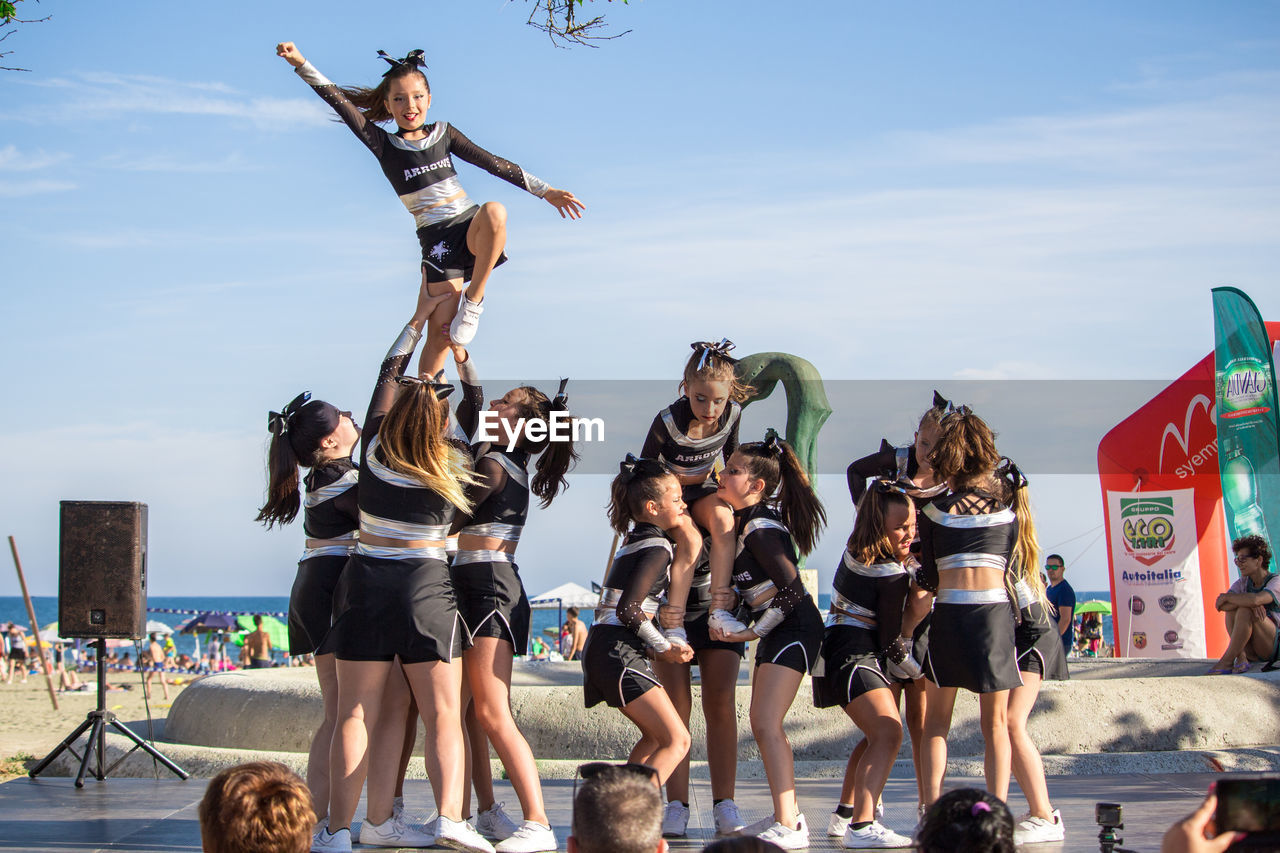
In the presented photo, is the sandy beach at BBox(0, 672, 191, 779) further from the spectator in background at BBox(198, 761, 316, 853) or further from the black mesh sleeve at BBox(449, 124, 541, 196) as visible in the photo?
the spectator in background at BBox(198, 761, 316, 853)

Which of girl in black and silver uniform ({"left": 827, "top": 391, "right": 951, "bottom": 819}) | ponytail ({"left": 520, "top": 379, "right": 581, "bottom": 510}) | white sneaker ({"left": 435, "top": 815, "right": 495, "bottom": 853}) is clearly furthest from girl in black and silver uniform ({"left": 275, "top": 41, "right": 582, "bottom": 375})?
white sneaker ({"left": 435, "top": 815, "right": 495, "bottom": 853})

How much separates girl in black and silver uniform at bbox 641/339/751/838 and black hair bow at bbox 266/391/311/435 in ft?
5.28

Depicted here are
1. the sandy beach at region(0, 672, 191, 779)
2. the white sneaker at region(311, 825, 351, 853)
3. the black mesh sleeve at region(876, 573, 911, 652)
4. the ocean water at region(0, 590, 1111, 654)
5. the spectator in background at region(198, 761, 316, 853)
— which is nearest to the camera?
the spectator in background at region(198, 761, 316, 853)

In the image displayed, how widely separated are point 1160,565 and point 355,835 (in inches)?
487

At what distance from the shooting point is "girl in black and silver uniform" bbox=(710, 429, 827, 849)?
→ 5.18 m

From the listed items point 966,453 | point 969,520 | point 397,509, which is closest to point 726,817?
point 969,520

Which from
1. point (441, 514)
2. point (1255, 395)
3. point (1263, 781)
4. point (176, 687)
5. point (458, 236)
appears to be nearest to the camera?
point (1263, 781)

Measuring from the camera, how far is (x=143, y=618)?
25.9 feet

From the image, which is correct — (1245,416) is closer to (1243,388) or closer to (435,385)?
(1243,388)

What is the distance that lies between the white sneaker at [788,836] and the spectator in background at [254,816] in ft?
9.13

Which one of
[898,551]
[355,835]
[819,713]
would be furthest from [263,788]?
[819,713]

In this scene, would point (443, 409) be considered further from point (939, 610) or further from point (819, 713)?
point (819, 713)

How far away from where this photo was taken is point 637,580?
209 inches

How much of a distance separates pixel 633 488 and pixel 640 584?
0.43 metres
